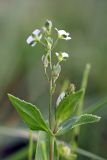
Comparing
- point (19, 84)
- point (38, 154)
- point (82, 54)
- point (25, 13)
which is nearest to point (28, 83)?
point (19, 84)

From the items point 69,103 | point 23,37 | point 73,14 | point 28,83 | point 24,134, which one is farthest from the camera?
point 73,14

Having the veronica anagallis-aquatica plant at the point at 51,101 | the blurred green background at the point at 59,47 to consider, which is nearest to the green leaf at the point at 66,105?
the veronica anagallis-aquatica plant at the point at 51,101

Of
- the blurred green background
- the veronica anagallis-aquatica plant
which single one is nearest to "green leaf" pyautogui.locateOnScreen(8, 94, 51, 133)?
the veronica anagallis-aquatica plant

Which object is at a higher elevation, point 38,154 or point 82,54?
point 82,54

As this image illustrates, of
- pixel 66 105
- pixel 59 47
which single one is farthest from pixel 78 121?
pixel 59 47

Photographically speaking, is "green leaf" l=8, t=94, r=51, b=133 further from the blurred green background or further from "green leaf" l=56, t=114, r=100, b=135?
the blurred green background

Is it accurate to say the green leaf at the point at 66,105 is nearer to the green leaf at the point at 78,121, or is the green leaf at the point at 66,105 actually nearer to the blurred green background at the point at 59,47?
the green leaf at the point at 78,121

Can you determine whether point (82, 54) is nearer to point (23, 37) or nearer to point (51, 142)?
point (23, 37)
